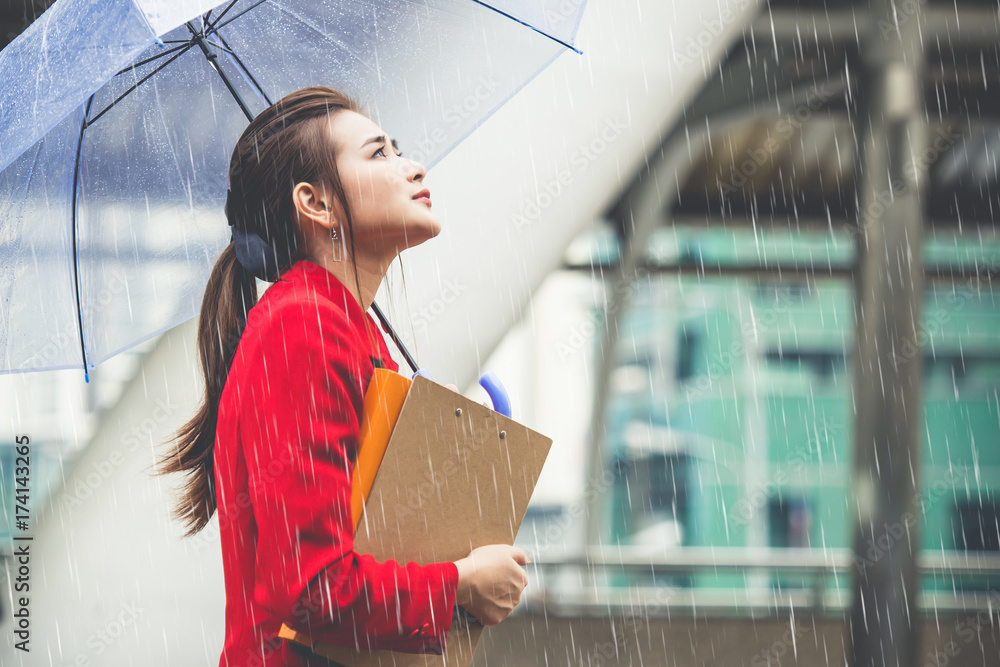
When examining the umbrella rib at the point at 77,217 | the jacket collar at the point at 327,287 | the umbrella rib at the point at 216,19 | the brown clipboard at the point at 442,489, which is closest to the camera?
the brown clipboard at the point at 442,489

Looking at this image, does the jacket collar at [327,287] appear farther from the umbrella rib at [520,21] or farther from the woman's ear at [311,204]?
the umbrella rib at [520,21]

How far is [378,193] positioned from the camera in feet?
5.38

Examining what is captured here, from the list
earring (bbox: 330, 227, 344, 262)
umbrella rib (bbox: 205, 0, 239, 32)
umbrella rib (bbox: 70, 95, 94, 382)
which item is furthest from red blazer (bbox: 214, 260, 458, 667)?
umbrella rib (bbox: 205, 0, 239, 32)

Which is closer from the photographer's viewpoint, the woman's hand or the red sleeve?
the red sleeve

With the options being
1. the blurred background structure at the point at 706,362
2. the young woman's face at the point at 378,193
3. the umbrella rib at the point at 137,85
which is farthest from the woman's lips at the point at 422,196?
the blurred background structure at the point at 706,362

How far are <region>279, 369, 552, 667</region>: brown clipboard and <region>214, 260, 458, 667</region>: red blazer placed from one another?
6 cm

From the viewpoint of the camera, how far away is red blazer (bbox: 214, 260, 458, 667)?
130 cm

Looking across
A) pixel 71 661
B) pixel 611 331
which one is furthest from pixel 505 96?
pixel 611 331

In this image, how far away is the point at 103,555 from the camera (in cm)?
341

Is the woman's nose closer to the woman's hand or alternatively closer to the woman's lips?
the woman's lips

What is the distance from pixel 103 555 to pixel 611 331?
835 centimetres

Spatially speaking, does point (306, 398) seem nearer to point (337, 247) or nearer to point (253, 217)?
point (337, 247)

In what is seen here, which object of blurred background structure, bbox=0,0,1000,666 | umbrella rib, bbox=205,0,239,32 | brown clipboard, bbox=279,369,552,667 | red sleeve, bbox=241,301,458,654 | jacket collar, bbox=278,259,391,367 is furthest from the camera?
blurred background structure, bbox=0,0,1000,666

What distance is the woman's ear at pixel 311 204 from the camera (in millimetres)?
1628
